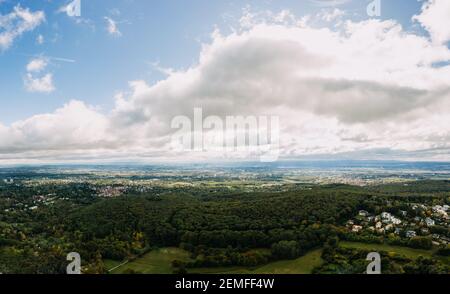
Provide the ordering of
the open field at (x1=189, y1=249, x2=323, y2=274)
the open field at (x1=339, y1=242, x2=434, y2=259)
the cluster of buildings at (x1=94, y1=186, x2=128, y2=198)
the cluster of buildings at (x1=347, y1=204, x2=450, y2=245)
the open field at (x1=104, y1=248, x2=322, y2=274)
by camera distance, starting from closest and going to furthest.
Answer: the open field at (x1=189, y1=249, x2=323, y2=274)
the open field at (x1=104, y1=248, x2=322, y2=274)
the open field at (x1=339, y1=242, x2=434, y2=259)
the cluster of buildings at (x1=347, y1=204, x2=450, y2=245)
the cluster of buildings at (x1=94, y1=186, x2=128, y2=198)

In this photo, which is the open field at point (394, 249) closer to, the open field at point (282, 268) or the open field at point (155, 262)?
the open field at point (282, 268)

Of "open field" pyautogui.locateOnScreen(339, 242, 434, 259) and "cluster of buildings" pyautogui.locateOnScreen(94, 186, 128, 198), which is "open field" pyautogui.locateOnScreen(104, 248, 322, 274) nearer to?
"open field" pyautogui.locateOnScreen(339, 242, 434, 259)

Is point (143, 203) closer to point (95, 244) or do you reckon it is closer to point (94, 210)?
point (94, 210)

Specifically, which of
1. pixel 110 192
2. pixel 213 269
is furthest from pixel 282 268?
pixel 110 192

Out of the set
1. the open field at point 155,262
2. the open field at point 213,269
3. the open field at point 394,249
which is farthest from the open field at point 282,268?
the open field at point 394,249

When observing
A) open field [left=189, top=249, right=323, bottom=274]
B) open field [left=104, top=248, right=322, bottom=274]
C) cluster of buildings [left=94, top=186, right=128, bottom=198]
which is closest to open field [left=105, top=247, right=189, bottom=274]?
open field [left=104, top=248, right=322, bottom=274]

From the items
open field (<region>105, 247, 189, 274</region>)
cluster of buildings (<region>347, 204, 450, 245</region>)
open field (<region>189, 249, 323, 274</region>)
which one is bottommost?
open field (<region>105, 247, 189, 274</region>)

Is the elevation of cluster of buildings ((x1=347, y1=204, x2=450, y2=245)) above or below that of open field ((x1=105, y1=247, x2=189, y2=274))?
above

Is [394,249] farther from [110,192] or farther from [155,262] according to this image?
[110,192]

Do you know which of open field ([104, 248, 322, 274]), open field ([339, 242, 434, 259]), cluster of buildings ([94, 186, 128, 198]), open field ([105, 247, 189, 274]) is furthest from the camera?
cluster of buildings ([94, 186, 128, 198])
